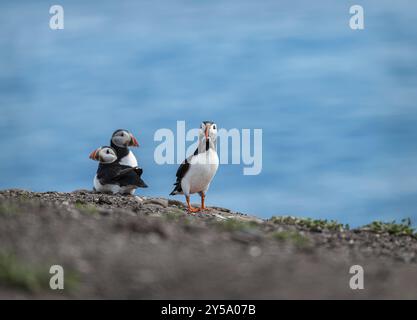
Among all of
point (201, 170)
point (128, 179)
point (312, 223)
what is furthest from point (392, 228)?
point (128, 179)

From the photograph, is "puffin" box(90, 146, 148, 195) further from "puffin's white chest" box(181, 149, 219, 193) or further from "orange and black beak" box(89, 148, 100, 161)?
"puffin's white chest" box(181, 149, 219, 193)

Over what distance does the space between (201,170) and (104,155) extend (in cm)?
441

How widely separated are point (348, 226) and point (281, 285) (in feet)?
18.2

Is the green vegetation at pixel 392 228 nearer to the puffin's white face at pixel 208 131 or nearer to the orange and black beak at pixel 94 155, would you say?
the puffin's white face at pixel 208 131

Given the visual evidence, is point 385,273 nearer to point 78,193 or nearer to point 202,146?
point 202,146

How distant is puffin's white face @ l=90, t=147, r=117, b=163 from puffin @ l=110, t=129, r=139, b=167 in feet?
0.75

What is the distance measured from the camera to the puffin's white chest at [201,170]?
52.0ft

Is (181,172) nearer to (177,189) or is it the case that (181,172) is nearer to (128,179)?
(177,189)

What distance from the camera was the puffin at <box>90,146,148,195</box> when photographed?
18844mm

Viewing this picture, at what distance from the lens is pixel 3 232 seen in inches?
366

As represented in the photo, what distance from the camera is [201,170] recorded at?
52.0 ft

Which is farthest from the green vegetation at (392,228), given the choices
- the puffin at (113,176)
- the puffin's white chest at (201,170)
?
the puffin at (113,176)

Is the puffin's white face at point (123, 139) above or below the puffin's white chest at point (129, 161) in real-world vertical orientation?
above

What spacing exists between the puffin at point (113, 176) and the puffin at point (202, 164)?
116 inches
